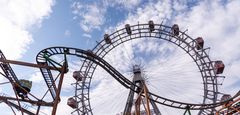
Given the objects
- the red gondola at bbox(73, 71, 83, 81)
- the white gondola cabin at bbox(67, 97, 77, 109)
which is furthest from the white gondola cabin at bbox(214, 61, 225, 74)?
the white gondola cabin at bbox(67, 97, 77, 109)

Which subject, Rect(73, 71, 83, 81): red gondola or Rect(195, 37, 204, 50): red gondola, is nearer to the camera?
Rect(195, 37, 204, 50): red gondola

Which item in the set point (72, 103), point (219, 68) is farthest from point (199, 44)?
point (72, 103)

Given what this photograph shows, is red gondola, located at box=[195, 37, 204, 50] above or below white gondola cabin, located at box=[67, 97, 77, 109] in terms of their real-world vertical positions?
above

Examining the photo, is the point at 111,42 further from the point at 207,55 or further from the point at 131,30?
the point at 207,55

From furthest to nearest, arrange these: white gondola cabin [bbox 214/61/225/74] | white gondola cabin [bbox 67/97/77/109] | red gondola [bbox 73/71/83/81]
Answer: red gondola [bbox 73/71/83/81] < white gondola cabin [bbox 67/97/77/109] < white gondola cabin [bbox 214/61/225/74]

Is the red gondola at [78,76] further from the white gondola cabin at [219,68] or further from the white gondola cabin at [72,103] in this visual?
the white gondola cabin at [219,68]

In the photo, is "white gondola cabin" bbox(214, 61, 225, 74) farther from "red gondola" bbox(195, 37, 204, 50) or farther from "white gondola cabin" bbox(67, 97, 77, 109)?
"white gondola cabin" bbox(67, 97, 77, 109)

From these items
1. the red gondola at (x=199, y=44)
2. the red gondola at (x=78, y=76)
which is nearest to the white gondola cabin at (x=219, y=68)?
the red gondola at (x=199, y=44)

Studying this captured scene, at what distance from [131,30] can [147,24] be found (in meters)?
2.24

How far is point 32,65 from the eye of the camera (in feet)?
73.7

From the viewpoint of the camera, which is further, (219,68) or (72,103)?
(72,103)

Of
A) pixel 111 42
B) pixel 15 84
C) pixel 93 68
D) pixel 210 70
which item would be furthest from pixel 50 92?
pixel 210 70

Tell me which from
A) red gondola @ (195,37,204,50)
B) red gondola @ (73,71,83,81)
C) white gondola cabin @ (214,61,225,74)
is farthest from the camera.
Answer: red gondola @ (73,71,83,81)

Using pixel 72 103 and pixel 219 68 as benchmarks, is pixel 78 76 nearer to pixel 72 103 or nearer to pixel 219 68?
pixel 72 103
